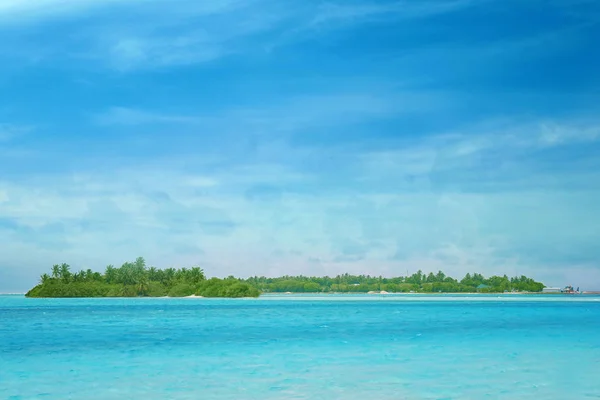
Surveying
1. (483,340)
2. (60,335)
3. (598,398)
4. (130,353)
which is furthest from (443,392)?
(60,335)

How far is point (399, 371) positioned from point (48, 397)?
16.3 meters

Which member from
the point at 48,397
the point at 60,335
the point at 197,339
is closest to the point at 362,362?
the point at 48,397

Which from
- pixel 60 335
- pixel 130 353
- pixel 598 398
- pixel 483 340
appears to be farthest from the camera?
pixel 60 335

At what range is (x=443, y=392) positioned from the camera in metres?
29.2

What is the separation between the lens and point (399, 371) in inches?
1405

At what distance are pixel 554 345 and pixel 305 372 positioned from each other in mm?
23239

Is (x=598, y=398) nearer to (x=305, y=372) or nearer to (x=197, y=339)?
(x=305, y=372)

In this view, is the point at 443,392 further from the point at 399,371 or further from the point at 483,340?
the point at 483,340

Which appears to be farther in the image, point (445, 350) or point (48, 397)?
point (445, 350)

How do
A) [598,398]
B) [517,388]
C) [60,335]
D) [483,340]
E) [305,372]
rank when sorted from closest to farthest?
1. [598,398]
2. [517,388]
3. [305,372]
4. [483,340]
5. [60,335]

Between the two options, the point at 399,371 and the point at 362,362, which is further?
the point at 362,362

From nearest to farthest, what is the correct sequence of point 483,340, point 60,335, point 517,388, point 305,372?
point 517,388 → point 305,372 → point 483,340 → point 60,335

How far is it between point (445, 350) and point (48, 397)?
86.9 ft

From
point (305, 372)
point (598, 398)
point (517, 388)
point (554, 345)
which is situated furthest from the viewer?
point (554, 345)
